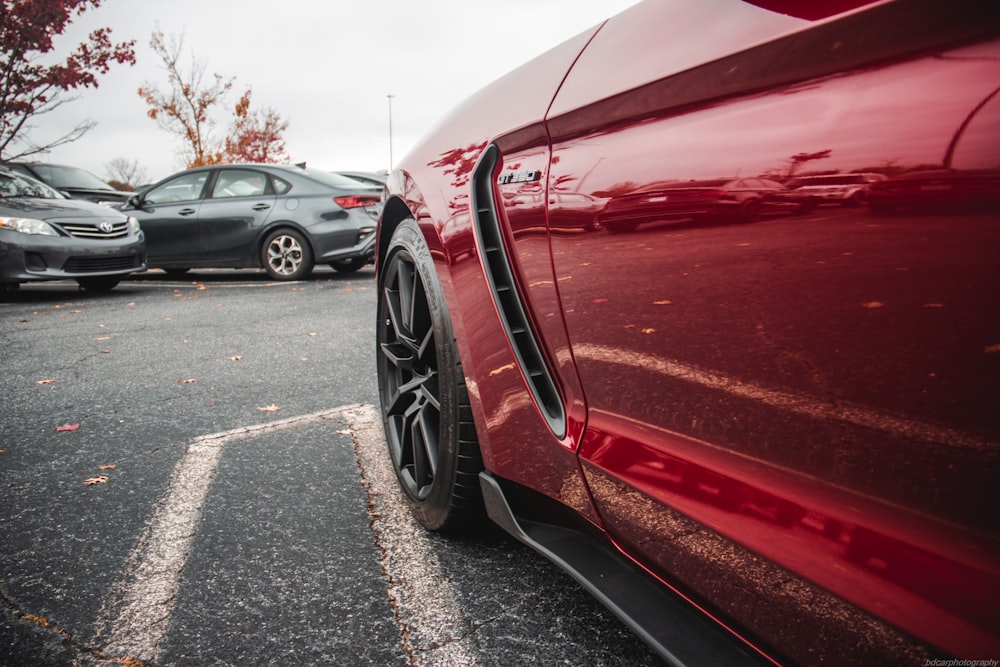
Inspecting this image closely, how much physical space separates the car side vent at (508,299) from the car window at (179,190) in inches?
323

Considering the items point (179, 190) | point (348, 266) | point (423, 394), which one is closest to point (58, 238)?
point (179, 190)

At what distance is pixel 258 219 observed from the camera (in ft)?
26.8

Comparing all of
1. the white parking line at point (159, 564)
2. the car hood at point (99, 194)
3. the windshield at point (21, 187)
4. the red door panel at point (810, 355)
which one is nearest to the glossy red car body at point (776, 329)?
the red door panel at point (810, 355)

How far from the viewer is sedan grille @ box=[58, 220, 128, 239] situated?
23.4 ft

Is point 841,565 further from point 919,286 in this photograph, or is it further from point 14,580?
point 14,580

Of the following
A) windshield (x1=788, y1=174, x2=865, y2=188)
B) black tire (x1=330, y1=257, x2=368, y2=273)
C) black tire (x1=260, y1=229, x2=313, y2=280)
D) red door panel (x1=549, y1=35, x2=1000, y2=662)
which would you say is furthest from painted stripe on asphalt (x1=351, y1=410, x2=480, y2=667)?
black tire (x1=330, y1=257, x2=368, y2=273)

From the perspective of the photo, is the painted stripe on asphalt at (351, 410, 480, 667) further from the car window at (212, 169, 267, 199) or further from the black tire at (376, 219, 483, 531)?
the car window at (212, 169, 267, 199)

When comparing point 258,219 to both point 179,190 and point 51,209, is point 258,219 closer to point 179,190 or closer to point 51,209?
point 179,190

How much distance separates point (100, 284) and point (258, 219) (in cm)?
206

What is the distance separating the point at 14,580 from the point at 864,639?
1.97 m

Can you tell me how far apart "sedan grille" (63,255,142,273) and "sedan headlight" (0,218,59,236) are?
1.13 feet

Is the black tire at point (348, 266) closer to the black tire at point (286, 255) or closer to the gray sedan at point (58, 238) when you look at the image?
the black tire at point (286, 255)

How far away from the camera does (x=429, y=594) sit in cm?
165

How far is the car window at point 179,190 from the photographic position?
859cm
